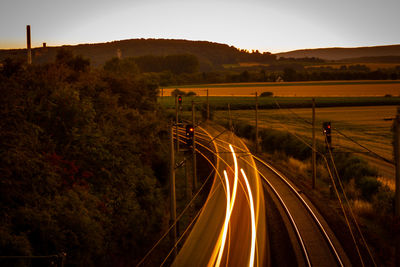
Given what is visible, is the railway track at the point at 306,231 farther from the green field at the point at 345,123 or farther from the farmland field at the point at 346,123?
the green field at the point at 345,123

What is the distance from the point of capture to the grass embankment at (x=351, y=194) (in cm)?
1519

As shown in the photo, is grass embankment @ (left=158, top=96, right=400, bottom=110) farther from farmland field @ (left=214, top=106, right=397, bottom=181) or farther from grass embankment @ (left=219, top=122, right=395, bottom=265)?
grass embankment @ (left=219, top=122, right=395, bottom=265)

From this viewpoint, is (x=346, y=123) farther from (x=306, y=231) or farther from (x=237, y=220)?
(x=237, y=220)

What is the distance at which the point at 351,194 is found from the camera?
22.7m

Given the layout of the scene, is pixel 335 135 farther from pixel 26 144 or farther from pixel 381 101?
pixel 26 144

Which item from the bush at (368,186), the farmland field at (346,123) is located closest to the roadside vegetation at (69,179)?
the bush at (368,186)

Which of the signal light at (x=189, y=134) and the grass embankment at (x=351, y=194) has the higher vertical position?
the signal light at (x=189, y=134)

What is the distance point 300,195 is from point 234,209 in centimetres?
500

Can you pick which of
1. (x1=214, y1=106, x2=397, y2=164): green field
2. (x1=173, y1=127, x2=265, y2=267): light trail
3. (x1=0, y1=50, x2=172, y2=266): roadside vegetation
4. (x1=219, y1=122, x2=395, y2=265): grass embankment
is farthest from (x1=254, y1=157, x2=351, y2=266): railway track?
(x1=214, y1=106, x2=397, y2=164): green field

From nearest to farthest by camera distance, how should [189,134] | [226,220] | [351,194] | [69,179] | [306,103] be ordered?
[69,179]
[226,220]
[189,134]
[351,194]
[306,103]

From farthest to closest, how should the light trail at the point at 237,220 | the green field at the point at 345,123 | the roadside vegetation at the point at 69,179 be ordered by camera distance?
the green field at the point at 345,123
the light trail at the point at 237,220
the roadside vegetation at the point at 69,179

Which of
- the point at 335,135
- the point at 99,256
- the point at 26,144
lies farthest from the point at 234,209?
the point at 335,135

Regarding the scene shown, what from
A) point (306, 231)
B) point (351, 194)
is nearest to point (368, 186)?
A: point (351, 194)

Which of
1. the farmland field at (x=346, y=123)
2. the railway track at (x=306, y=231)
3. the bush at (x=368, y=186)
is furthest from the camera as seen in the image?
the farmland field at (x=346, y=123)
